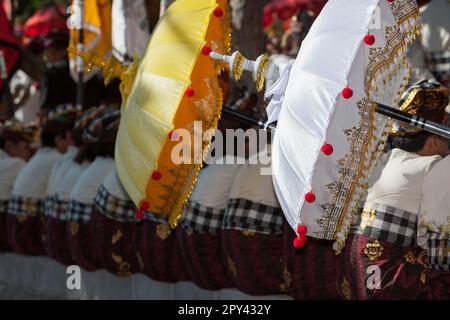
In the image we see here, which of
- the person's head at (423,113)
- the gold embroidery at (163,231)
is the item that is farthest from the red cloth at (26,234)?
the person's head at (423,113)

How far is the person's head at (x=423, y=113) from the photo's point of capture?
5340 millimetres

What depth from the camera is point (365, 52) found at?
14.9 ft

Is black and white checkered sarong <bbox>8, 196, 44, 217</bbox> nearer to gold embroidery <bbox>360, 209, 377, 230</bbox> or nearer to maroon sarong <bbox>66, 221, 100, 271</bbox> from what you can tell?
maroon sarong <bbox>66, 221, 100, 271</bbox>

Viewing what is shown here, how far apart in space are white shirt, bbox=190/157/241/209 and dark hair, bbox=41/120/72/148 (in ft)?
9.73

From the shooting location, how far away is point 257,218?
6371mm

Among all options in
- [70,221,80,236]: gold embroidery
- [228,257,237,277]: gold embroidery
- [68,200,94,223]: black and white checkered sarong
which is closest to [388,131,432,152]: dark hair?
[228,257,237,277]: gold embroidery

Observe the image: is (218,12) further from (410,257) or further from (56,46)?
(56,46)

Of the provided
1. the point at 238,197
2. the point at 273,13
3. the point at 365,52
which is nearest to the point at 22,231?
the point at 238,197

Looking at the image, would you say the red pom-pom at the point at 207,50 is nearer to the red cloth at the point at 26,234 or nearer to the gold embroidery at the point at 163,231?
the gold embroidery at the point at 163,231

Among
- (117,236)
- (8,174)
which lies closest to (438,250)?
(117,236)

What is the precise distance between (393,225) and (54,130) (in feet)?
15.8
